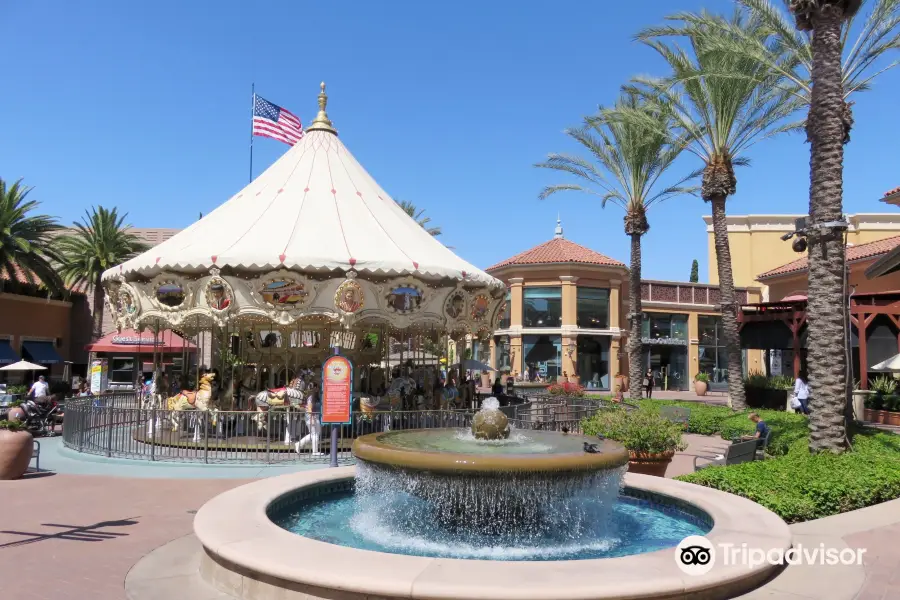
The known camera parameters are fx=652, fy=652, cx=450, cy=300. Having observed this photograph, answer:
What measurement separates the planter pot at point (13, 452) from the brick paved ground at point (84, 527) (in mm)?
325

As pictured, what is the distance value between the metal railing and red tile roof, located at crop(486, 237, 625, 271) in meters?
26.3

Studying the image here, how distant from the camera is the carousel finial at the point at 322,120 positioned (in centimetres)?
2081

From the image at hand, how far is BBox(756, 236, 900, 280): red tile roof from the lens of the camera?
30750 mm

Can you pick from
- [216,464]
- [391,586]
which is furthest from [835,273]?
[216,464]

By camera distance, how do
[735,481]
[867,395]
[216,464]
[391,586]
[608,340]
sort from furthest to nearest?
1. [608,340]
2. [867,395]
3. [216,464]
4. [735,481]
5. [391,586]

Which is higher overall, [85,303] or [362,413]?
[85,303]

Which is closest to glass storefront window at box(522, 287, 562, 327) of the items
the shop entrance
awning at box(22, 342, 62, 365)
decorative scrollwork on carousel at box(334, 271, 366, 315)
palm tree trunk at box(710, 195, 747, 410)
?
the shop entrance

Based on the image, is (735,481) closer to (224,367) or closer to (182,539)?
(182,539)

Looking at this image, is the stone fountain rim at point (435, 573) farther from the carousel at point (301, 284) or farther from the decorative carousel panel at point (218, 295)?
the decorative carousel panel at point (218, 295)

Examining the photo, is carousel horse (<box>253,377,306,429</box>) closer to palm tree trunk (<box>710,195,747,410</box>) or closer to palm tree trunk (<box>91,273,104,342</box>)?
palm tree trunk (<box>710,195,747,410</box>)

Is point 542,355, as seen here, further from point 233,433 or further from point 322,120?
point 233,433

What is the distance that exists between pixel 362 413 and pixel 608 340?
3048 centimetres

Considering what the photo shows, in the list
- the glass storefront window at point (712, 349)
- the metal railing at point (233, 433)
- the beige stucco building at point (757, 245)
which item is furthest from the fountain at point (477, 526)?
the beige stucco building at point (757, 245)

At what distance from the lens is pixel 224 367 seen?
20.1m
